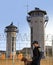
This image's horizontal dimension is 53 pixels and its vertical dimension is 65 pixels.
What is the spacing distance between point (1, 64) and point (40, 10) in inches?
896

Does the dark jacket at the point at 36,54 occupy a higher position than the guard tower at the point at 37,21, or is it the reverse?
the guard tower at the point at 37,21

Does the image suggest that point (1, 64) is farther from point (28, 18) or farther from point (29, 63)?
point (28, 18)

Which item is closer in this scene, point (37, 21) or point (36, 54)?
point (36, 54)

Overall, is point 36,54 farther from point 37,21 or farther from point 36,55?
point 37,21

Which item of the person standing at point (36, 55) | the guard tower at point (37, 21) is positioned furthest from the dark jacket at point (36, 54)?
the guard tower at point (37, 21)

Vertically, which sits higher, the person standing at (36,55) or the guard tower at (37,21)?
the guard tower at (37,21)

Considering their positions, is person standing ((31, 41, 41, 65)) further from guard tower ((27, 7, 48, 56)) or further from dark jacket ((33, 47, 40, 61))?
guard tower ((27, 7, 48, 56))

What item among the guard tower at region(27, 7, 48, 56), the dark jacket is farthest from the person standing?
the guard tower at region(27, 7, 48, 56)

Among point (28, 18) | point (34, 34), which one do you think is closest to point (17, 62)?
point (34, 34)

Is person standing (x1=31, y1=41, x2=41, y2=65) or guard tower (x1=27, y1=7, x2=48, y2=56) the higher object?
guard tower (x1=27, y1=7, x2=48, y2=56)

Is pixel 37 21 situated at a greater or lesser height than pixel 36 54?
greater

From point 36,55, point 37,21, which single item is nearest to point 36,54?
point 36,55

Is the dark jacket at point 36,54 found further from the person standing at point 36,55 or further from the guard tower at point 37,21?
the guard tower at point 37,21

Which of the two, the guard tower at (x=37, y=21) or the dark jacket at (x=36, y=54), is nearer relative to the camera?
the dark jacket at (x=36, y=54)
